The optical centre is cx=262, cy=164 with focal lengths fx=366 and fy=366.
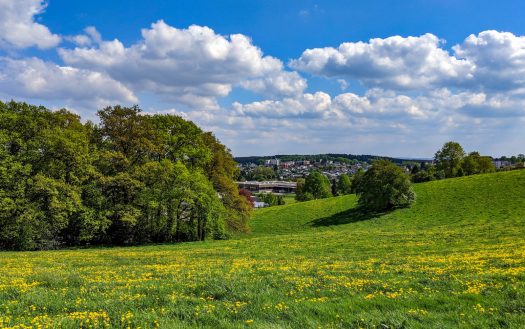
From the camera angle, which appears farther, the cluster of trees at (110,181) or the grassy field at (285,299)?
the cluster of trees at (110,181)

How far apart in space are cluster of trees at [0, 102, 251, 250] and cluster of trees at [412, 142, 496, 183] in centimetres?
7840

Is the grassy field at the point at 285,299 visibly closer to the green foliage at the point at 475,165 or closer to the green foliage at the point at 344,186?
the green foliage at the point at 475,165

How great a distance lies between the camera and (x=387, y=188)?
63719mm

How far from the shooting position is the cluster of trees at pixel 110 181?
3675cm

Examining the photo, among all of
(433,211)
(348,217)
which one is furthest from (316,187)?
(433,211)

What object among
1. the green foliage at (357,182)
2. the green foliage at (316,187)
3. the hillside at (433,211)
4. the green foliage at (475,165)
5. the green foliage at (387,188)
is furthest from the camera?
the green foliage at (316,187)

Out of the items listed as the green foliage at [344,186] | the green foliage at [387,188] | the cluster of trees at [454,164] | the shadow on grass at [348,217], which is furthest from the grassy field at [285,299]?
the green foliage at [344,186]

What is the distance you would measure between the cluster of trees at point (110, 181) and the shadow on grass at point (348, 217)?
63.5 ft

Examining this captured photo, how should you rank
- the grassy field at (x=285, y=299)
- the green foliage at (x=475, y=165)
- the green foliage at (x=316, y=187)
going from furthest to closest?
1. the green foliage at (x=316, y=187)
2. the green foliage at (x=475, y=165)
3. the grassy field at (x=285, y=299)

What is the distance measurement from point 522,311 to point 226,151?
48.0 metres

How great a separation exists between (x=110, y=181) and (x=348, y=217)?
42.0 metres

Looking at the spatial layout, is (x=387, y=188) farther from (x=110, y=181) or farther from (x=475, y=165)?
(x=475, y=165)

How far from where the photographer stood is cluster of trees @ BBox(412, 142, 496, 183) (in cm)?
10688

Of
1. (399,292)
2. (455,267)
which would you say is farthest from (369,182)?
(399,292)
